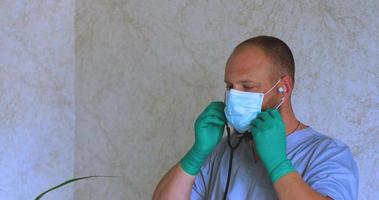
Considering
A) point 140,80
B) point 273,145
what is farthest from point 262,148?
point 140,80

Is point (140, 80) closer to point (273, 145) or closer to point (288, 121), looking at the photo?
point (288, 121)

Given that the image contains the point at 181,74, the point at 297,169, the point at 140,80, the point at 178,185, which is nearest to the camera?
the point at 297,169

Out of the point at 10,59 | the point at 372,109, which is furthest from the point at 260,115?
the point at 10,59

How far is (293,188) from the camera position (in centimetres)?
114

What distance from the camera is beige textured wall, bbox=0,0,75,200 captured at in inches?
75.7

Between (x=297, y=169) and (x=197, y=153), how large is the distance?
24 cm

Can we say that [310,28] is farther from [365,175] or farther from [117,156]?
[117,156]

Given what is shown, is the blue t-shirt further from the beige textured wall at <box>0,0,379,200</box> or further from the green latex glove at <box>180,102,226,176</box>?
the beige textured wall at <box>0,0,379,200</box>

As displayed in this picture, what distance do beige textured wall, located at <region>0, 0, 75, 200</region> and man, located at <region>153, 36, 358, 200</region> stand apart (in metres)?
0.77

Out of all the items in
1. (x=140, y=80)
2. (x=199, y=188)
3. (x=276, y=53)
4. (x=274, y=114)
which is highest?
(x=276, y=53)

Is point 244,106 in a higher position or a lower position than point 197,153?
higher

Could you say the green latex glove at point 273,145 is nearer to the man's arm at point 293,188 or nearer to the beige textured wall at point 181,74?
the man's arm at point 293,188

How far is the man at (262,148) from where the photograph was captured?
3.86ft

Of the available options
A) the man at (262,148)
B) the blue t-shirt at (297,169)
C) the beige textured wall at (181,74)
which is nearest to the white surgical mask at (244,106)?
the man at (262,148)
